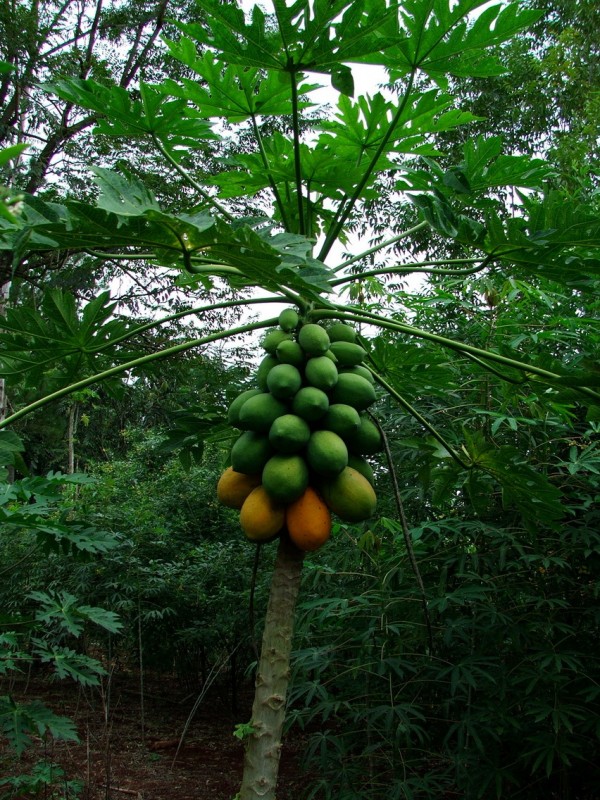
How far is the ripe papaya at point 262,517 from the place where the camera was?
136cm

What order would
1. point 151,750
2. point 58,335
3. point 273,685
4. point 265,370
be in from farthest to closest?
point 151,750, point 58,335, point 265,370, point 273,685

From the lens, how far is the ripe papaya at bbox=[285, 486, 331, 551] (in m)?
1.33

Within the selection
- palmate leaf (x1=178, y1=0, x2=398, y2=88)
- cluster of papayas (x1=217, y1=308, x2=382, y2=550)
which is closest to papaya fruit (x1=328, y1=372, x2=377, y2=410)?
cluster of papayas (x1=217, y1=308, x2=382, y2=550)

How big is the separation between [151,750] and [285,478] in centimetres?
465

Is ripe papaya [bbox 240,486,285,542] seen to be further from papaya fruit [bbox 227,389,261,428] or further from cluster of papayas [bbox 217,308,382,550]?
papaya fruit [bbox 227,389,261,428]

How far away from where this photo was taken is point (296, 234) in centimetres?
146

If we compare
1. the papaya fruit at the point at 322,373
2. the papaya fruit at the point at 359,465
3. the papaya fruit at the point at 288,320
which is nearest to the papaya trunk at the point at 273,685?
the papaya fruit at the point at 359,465

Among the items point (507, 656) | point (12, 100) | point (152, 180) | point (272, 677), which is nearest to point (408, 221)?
point (152, 180)

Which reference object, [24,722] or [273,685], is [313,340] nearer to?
[273,685]

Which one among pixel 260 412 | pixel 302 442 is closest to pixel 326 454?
pixel 302 442

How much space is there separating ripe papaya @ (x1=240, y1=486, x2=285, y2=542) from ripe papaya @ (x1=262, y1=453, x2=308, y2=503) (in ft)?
0.09

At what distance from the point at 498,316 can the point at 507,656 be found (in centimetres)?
151

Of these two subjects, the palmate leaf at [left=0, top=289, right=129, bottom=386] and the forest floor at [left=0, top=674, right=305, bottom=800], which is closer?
the palmate leaf at [left=0, top=289, right=129, bottom=386]

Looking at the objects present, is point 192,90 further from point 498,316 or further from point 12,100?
point 12,100
